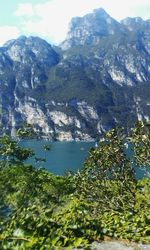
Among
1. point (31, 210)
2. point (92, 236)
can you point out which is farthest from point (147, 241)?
point (31, 210)

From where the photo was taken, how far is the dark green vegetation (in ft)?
17.8

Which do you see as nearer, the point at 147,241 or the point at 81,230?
the point at 81,230

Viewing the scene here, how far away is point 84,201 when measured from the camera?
53.8ft

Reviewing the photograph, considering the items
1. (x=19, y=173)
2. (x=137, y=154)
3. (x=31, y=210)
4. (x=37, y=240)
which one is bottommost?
(x=37, y=240)

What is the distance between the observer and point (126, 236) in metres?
9.24

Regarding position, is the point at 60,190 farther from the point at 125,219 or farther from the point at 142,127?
the point at 125,219

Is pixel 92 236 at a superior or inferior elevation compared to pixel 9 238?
superior

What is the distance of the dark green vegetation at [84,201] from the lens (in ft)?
17.8

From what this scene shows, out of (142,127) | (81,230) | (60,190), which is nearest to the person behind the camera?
(81,230)

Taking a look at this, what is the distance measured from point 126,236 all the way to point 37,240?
502cm

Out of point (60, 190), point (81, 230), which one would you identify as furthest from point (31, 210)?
point (60, 190)

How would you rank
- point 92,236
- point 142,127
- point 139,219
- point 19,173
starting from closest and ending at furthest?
point 92,236, point 139,219, point 142,127, point 19,173

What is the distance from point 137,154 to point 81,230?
22540mm

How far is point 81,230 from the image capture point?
816 centimetres
